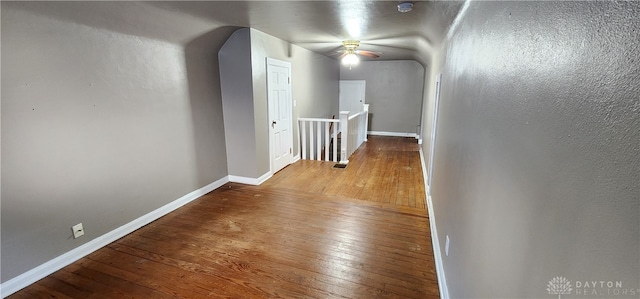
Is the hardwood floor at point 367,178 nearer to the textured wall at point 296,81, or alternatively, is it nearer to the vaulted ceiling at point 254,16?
the textured wall at point 296,81

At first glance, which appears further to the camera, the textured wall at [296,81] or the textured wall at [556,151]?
the textured wall at [296,81]

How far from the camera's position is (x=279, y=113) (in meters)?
4.54

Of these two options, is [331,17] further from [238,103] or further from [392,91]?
[392,91]

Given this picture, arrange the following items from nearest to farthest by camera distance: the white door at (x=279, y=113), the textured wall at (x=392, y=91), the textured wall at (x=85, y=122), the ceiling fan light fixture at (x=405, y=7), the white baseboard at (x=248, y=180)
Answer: the textured wall at (x=85, y=122) → the ceiling fan light fixture at (x=405, y=7) → the white baseboard at (x=248, y=180) → the white door at (x=279, y=113) → the textured wall at (x=392, y=91)

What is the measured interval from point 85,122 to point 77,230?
36.2 inches

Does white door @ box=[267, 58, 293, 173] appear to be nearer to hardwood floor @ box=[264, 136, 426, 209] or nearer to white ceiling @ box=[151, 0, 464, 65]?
hardwood floor @ box=[264, 136, 426, 209]

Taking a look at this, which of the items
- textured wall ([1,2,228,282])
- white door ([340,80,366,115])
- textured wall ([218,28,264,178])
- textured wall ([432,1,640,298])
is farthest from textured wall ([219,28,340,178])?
white door ([340,80,366,115])

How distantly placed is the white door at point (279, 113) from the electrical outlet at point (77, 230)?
96.5 inches

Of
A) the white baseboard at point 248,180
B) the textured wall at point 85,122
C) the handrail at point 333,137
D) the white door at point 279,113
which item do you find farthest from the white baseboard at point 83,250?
the handrail at point 333,137

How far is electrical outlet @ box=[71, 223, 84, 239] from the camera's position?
2.36m

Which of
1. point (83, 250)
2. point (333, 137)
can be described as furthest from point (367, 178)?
point (83, 250)

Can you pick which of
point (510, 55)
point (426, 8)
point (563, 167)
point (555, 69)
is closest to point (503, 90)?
point (510, 55)

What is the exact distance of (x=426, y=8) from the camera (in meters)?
2.48

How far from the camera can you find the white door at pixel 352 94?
8227 mm
